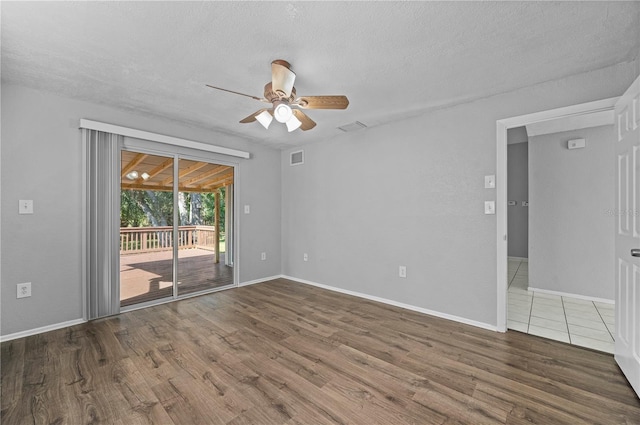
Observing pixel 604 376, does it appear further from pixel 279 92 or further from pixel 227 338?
pixel 279 92

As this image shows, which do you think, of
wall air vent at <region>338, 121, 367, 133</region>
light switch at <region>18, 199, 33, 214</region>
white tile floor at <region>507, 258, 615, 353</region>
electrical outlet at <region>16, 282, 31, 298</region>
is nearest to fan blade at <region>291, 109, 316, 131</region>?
wall air vent at <region>338, 121, 367, 133</region>

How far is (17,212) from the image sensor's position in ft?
8.48

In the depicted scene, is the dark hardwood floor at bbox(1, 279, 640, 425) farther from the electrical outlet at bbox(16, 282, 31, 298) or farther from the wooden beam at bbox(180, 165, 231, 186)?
the wooden beam at bbox(180, 165, 231, 186)

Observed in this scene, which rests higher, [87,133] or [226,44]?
[226,44]

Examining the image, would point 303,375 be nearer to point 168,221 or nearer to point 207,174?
point 168,221

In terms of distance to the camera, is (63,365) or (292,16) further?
(63,365)

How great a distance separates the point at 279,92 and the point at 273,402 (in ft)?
7.35

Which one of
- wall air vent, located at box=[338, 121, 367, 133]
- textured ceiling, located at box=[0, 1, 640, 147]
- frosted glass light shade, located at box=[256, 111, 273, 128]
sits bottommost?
frosted glass light shade, located at box=[256, 111, 273, 128]

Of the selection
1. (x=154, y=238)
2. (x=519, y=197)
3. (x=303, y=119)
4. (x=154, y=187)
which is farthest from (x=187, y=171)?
(x=519, y=197)

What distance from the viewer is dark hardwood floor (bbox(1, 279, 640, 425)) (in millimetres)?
1608

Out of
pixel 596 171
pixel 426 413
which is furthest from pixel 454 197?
pixel 596 171

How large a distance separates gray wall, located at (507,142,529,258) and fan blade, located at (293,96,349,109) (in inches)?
243

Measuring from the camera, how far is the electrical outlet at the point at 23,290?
102 inches

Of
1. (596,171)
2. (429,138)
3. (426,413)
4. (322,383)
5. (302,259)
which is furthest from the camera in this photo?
(302,259)
